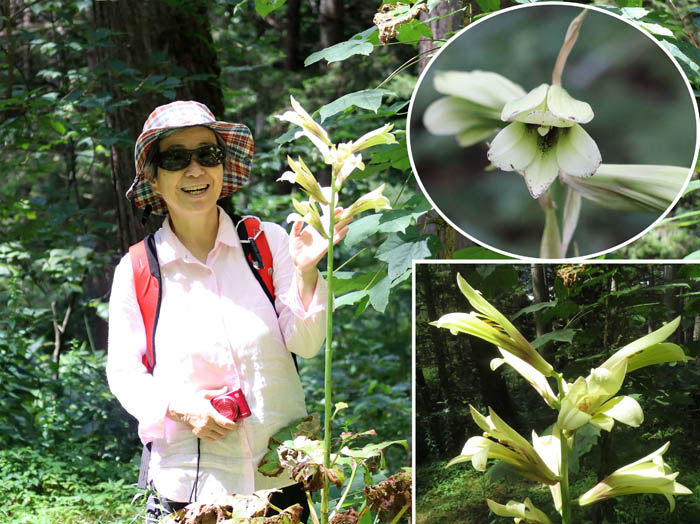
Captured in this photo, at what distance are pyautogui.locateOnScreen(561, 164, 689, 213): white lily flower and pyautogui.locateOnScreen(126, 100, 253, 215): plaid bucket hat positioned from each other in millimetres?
861

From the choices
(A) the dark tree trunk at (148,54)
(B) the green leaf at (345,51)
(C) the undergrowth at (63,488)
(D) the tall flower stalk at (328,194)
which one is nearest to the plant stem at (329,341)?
(D) the tall flower stalk at (328,194)

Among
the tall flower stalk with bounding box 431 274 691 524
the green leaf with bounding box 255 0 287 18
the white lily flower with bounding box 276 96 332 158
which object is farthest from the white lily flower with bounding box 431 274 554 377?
the green leaf with bounding box 255 0 287 18

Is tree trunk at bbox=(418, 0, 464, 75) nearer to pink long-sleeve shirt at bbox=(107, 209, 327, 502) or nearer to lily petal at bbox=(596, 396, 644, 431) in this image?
pink long-sleeve shirt at bbox=(107, 209, 327, 502)

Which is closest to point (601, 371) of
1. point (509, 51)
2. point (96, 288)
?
point (509, 51)

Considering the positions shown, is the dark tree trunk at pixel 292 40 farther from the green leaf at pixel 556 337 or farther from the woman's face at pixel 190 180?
Answer: the green leaf at pixel 556 337

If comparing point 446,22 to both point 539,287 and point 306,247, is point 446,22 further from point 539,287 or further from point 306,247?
point 539,287

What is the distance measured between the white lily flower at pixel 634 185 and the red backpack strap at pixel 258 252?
78cm

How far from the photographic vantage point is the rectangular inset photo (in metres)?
1.11

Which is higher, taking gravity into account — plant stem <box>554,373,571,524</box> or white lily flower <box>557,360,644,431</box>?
white lily flower <box>557,360,644,431</box>

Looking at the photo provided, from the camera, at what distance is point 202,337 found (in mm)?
1705

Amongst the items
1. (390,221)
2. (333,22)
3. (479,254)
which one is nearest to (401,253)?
(390,221)

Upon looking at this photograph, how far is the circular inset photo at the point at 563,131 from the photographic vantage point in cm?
120

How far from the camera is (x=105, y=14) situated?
3869mm

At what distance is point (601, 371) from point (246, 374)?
0.89 metres
